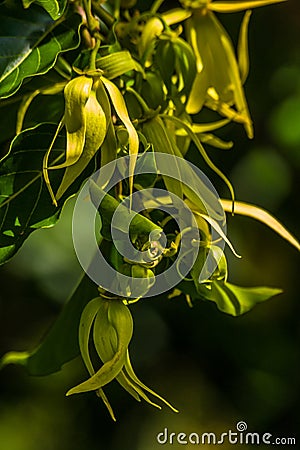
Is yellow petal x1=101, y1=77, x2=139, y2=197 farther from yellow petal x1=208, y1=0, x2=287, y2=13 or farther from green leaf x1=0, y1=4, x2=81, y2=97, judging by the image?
yellow petal x1=208, y1=0, x2=287, y2=13

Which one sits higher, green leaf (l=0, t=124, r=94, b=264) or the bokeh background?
green leaf (l=0, t=124, r=94, b=264)

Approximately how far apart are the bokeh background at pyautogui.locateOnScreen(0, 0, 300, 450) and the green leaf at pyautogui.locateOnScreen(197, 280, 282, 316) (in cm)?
65

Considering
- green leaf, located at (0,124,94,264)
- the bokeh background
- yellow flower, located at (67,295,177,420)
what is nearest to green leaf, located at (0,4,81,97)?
green leaf, located at (0,124,94,264)

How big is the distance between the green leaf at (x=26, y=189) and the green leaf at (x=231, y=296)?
0.39 ft

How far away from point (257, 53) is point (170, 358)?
507 mm

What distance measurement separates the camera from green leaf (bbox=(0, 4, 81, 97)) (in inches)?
A: 23.9

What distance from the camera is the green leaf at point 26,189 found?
583mm

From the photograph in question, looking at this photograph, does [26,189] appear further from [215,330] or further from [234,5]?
[215,330]

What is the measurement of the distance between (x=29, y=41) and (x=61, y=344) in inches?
9.8

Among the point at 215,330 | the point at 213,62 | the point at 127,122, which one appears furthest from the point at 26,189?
the point at 215,330

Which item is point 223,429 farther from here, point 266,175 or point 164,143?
point 164,143

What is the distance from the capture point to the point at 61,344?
73 cm

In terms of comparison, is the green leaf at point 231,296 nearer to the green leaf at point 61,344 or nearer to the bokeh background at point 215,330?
the green leaf at point 61,344

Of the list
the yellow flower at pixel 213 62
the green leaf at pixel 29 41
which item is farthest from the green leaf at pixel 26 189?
the yellow flower at pixel 213 62
